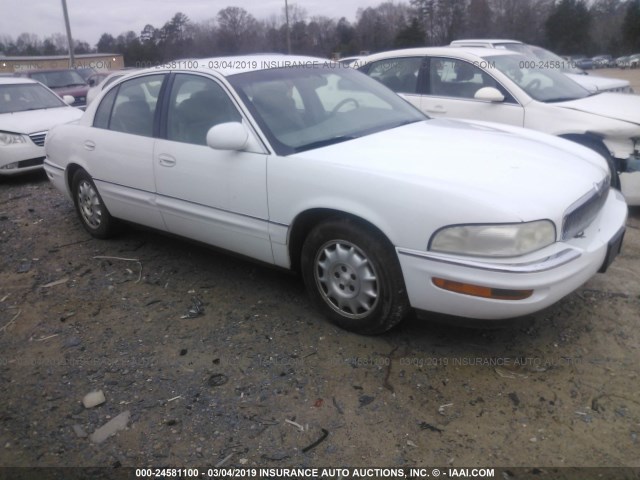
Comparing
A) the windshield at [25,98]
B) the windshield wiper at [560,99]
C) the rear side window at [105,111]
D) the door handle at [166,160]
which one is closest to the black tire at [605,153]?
the windshield wiper at [560,99]

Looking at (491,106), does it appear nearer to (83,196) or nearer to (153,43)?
(83,196)

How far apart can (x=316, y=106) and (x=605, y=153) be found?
295 centimetres

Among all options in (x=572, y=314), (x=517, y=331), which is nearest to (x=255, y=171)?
(x=517, y=331)

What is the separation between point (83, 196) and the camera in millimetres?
5152

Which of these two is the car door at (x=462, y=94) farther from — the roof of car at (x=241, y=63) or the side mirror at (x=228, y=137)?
the side mirror at (x=228, y=137)

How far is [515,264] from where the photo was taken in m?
2.66

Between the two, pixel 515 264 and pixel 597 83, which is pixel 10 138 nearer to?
pixel 515 264

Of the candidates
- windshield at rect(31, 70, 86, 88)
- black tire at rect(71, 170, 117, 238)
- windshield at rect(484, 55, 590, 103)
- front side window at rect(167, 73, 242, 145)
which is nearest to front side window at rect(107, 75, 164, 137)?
front side window at rect(167, 73, 242, 145)

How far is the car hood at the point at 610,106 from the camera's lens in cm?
520

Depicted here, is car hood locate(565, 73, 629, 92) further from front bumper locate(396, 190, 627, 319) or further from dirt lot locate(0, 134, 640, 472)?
front bumper locate(396, 190, 627, 319)

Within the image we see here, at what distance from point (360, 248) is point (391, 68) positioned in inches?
164

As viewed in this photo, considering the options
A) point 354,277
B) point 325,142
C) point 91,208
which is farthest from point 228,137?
point 91,208

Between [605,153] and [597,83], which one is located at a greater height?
[597,83]

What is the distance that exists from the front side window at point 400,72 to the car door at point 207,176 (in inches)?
126
